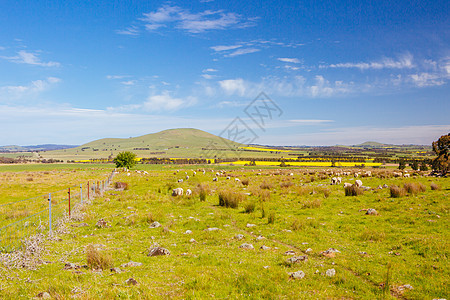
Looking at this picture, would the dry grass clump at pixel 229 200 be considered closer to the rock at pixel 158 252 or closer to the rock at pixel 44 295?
the rock at pixel 158 252

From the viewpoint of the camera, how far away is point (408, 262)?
860 cm

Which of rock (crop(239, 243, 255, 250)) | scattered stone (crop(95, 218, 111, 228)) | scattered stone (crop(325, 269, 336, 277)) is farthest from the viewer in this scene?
scattered stone (crop(95, 218, 111, 228))

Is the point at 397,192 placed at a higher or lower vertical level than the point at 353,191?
higher

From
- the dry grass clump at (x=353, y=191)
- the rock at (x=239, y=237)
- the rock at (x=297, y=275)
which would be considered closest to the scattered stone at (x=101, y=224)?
the rock at (x=239, y=237)

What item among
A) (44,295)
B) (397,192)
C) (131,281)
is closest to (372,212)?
(397,192)

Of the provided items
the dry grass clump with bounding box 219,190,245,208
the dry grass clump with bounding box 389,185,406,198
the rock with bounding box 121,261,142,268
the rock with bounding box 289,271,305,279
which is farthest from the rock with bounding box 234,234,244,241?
the dry grass clump with bounding box 389,185,406,198

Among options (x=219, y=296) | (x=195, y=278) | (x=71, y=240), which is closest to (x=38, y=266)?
(x=71, y=240)

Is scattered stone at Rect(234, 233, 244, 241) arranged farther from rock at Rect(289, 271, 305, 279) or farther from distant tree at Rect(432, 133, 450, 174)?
distant tree at Rect(432, 133, 450, 174)

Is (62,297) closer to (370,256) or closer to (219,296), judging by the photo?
(219,296)

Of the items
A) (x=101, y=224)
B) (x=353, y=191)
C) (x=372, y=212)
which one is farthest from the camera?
(x=353, y=191)

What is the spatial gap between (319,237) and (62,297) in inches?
390

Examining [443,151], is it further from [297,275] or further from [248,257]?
[297,275]

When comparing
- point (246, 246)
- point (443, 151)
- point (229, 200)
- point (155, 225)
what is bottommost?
point (155, 225)

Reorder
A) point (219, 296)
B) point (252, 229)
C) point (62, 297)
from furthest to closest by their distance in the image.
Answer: point (252, 229) < point (219, 296) < point (62, 297)
